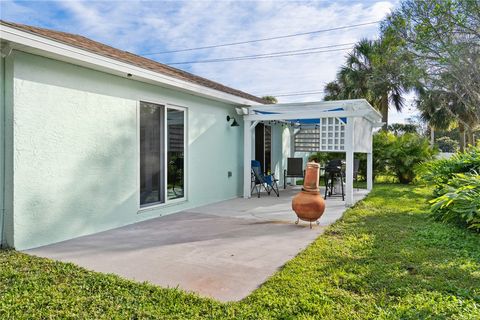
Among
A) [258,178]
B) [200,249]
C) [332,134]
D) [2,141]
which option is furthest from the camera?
[258,178]

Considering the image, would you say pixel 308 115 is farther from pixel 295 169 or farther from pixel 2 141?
pixel 2 141

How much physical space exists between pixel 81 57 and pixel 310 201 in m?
4.23

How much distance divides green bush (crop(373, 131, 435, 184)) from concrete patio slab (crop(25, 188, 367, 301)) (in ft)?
24.3

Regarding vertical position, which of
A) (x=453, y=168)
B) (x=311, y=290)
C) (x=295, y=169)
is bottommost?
(x=311, y=290)

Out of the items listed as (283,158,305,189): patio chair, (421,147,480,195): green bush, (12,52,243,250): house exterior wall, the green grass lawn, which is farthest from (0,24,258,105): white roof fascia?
(421,147,480,195): green bush

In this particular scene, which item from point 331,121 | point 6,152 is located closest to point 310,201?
point 331,121

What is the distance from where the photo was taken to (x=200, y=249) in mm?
4566

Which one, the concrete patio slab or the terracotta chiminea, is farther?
the terracotta chiminea

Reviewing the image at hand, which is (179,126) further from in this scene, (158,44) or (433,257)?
(158,44)

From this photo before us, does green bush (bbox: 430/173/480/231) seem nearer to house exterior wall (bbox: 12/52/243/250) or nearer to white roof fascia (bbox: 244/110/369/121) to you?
white roof fascia (bbox: 244/110/369/121)

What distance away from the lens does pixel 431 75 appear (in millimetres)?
10961

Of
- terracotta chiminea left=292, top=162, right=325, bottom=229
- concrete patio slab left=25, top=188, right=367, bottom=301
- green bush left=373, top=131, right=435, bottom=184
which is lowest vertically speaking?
concrete patio slab left=25, top=188, right=367, bottom=301

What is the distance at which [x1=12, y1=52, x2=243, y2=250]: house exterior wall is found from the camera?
450 centimetres

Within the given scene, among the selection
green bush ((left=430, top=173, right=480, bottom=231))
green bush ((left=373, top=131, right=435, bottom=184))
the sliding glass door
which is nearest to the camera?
green bush ((left=430, top=173, right=480, bottom=231))
